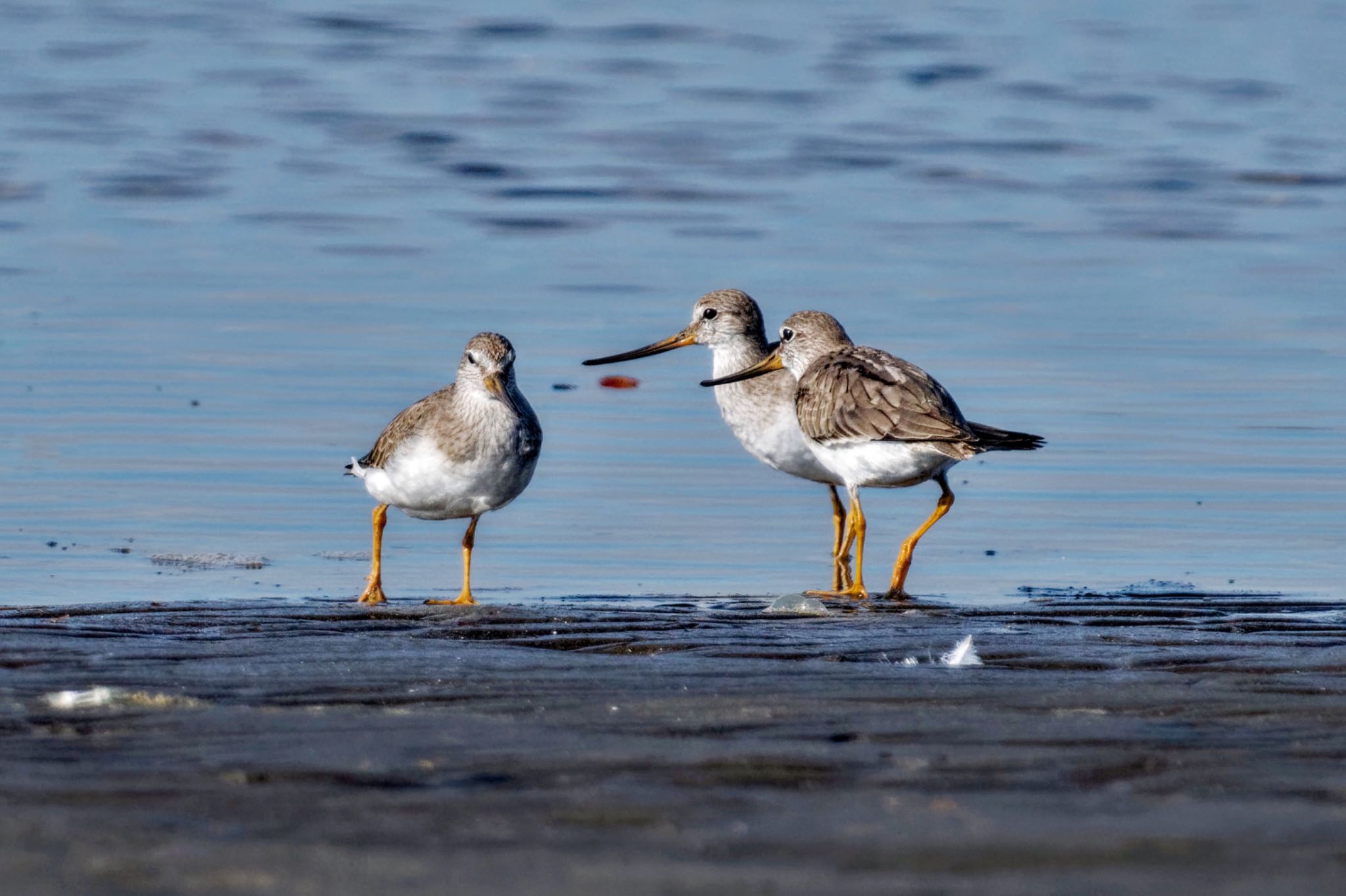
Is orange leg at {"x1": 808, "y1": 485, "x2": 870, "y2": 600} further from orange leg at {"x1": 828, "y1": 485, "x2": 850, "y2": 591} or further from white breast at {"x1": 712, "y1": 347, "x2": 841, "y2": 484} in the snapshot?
white breast at {"x1": 712, "y1": 347, "x2": 841, "y2": 484}

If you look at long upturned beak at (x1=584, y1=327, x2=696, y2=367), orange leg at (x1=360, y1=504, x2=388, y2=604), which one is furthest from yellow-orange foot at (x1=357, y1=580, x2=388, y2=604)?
long upturned beak at (x1=584, y1=327, x2=696, y2=367)

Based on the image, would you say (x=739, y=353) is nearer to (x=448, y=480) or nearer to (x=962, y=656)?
(x=448, y=480)

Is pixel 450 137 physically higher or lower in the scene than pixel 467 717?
higher

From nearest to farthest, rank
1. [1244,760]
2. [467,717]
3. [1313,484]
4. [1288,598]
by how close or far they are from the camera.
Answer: [1244,760] → [467,717] → [1288,598] → [1313,484]

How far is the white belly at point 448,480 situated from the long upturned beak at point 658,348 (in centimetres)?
252

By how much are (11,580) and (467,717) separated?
4150 millimetres

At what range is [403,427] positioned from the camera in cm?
843

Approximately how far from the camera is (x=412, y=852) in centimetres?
382

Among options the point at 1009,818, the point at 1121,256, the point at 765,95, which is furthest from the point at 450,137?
the point at 1009,818

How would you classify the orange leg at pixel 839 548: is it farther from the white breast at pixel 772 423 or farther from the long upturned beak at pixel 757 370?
the long upturned beak at pixel 757 370

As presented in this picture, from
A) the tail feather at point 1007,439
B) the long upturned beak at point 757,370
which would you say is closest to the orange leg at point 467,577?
the long upturned beak at point 757,370

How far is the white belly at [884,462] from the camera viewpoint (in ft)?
28.0

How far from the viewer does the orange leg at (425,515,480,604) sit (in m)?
7.81

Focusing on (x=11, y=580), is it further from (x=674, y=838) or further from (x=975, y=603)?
(x=674, y=838)
